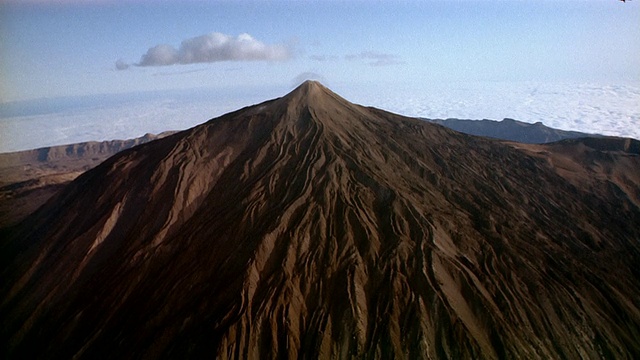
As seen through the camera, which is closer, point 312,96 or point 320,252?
point 320,252

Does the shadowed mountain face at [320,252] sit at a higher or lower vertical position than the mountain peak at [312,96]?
lower

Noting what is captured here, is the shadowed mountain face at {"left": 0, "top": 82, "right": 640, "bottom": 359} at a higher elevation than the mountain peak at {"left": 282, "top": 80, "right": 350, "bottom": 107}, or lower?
lower

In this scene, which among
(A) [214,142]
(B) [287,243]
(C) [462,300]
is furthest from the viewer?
(A) [214,142]

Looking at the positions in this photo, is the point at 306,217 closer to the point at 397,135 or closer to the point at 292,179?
the point at 292,179


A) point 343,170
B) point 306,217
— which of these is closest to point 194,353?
point 306,217

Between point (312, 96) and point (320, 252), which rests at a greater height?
point (312, 96)

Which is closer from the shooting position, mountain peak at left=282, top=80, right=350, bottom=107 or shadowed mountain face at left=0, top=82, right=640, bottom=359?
shadowed mountain face at left=0, top=82, right=640, bottom=359

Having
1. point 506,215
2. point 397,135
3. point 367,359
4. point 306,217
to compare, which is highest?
point 397,135

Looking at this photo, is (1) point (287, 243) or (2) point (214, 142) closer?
(1) point (287, 243)
